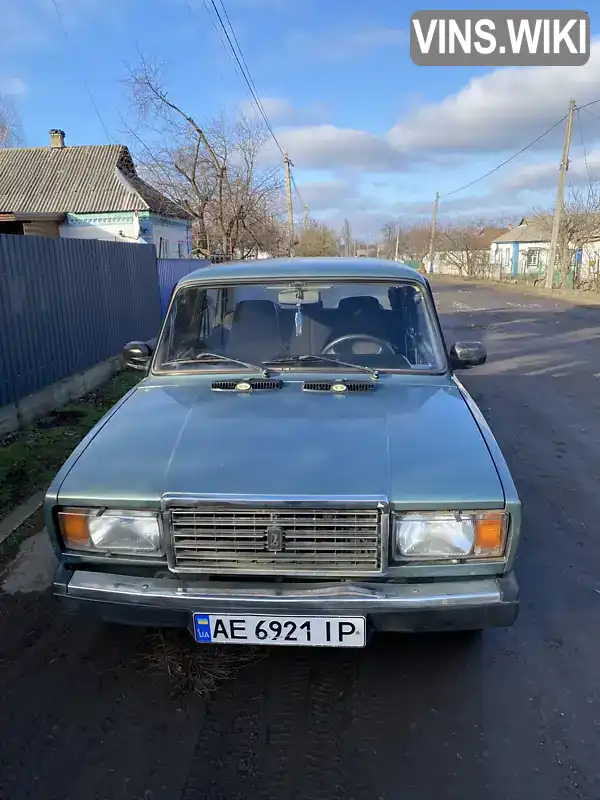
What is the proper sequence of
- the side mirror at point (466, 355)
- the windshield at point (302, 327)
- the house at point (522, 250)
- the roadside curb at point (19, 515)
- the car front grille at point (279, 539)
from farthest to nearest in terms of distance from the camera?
the house at point (522, 250) → the roadside curb at point (19, 515) → the side mirror at point (466, 355) → the windshield at point (302, 327) → the car front grille at point (279, 539)

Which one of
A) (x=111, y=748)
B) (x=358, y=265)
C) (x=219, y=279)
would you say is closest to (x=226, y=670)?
(x=111, y=748)

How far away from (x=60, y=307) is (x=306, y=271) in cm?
539

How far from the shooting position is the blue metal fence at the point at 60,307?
22.3 feet

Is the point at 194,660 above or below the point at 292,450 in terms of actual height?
below

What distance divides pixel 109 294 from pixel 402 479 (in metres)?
8.67

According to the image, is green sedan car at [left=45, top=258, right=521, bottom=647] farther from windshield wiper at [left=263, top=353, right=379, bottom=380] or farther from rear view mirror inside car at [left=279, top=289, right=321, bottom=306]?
rear view mirror inside car at [left=279, top=289, right=321, bottom=306]

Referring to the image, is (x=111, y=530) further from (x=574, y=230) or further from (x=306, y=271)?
(x=574, y=230)

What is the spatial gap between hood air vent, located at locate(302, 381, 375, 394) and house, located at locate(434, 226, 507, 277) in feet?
193

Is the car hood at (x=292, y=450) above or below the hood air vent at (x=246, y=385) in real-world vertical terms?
below

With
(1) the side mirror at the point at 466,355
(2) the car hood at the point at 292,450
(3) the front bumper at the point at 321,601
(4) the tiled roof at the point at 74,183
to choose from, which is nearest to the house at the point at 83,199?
(4) the tiled roof at the point at 74,183

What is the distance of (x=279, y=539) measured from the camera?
2381 millimetres

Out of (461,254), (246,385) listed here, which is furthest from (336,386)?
(461,254)

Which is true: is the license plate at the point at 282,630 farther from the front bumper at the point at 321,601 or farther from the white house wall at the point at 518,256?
the white house wall at the point at 518,256

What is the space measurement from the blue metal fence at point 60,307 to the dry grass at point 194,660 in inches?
173
